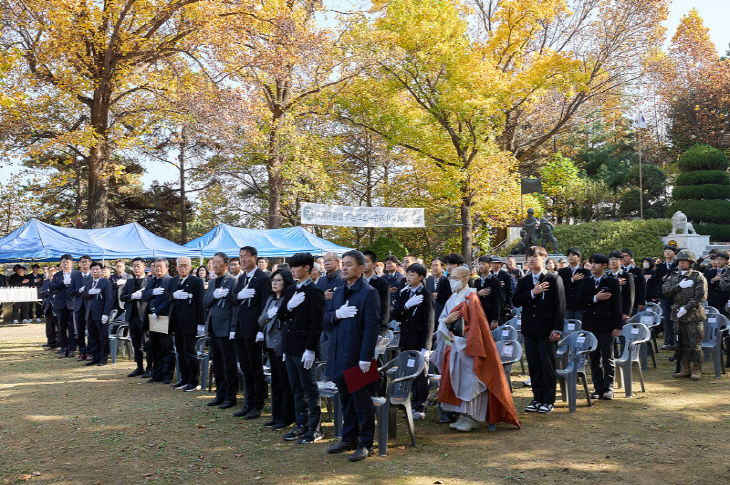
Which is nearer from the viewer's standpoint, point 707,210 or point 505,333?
point 505,333

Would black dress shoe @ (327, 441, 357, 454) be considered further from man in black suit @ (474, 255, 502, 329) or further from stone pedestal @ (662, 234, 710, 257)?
stone pedestal @ (662, 234, 710, 257)

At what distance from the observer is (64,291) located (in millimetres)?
12586

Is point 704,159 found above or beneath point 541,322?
above

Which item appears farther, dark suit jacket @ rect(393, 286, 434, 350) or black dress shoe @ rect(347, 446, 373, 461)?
dark suit jacket @ rect(393, 286, 434, 350)

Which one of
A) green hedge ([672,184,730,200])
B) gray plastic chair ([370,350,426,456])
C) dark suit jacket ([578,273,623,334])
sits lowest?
gray plastic chair ([370,350,426,456])

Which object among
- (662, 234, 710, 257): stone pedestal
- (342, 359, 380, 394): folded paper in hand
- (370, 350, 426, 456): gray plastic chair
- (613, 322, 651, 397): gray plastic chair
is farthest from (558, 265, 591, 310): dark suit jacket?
(662, 234, 710, 257): stone pedestal

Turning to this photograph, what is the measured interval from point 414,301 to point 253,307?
1.87 m

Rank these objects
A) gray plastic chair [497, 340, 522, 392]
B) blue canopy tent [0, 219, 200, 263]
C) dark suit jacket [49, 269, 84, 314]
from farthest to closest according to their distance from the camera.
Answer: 1. blue canopy tent [0, 219, 200, 263]
2. dark suit jacket [49, 269, 84, 314]
3. gray plastic chair [497, 340, 522, 392]

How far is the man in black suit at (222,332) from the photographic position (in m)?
7.66

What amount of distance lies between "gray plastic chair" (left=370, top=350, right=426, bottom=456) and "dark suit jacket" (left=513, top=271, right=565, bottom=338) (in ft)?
5.22

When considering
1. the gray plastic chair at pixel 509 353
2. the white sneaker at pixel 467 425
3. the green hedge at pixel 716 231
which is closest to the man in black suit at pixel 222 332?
the white sneaker at pixel 467 425

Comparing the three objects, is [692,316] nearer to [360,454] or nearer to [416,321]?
[416,321]

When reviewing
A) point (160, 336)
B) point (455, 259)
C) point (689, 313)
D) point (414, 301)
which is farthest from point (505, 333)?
point (160, 336)

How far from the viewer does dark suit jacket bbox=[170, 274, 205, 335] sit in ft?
28.9
